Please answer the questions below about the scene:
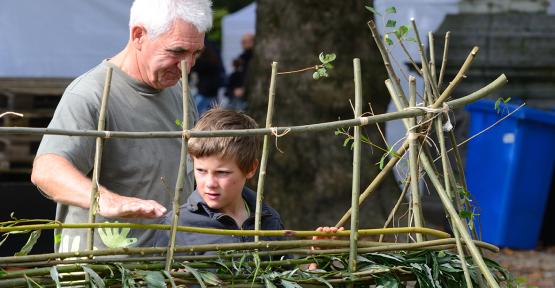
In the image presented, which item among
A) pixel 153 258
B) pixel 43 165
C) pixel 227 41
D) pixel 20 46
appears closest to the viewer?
pixel 153 258

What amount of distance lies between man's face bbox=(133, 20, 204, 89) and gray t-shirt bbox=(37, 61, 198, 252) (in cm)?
9

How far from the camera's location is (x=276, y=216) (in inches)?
143

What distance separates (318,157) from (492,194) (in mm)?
1617

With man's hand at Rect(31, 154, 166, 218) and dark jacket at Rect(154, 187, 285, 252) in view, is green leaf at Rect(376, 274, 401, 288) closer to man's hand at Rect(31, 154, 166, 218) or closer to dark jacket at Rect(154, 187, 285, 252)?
dark jacket at Rect(154, 187, 285, 252)

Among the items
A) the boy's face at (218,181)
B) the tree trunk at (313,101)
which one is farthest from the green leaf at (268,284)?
the tree trunk at (313,101)

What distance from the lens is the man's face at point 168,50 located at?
3.79 meters

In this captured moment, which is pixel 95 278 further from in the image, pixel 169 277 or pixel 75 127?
pixel 75 127

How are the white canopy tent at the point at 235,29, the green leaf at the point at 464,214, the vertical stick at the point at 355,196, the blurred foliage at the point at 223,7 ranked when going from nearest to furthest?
the vertical stick at the point at 355,196 < the green leaf at the point at 464,214 < the white canopy tent at the point at 235,29 < the blurred foliage at the point at 223,7

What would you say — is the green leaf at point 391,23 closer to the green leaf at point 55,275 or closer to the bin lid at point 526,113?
the green leaf at point 55,275

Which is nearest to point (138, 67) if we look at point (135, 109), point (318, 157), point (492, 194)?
point (135, 109)

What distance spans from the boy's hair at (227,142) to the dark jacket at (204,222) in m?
0.14

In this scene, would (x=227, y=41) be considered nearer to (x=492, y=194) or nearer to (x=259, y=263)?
(x=492, y=194)

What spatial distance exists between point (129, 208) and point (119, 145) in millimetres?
857

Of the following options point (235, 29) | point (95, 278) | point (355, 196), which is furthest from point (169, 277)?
point (235, 29)
